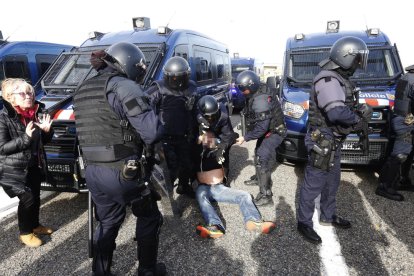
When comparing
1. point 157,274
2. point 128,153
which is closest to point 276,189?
point 157,274

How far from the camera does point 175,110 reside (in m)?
3.62

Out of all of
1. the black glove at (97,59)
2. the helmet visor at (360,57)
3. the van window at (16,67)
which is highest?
the van window at (16,67)

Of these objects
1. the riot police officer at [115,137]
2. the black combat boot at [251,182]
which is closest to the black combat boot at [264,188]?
the black combat boot at [251,182]

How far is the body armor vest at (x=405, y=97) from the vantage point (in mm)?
Answer: 3735

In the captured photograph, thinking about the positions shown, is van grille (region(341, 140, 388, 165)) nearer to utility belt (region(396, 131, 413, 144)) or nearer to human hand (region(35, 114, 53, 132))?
utility belt (region(396, 131, 413, 144))

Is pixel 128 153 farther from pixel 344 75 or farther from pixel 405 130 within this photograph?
pixel 405 130

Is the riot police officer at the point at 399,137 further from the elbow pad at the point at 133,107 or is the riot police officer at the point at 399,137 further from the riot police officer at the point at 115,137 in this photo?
the elbow pad at the point at 133,107

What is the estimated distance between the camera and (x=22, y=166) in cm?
296

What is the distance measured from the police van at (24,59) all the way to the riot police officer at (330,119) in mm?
6122

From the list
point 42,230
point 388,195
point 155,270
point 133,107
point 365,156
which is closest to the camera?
point 133,107

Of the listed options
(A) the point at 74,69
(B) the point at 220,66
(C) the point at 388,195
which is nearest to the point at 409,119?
(C) the point at 388,195

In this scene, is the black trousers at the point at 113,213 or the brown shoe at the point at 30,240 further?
the brown shoe at the point at 30,240

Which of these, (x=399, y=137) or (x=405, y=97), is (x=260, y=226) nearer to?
(x=399, y=137)

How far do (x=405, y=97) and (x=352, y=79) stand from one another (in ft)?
3.94
